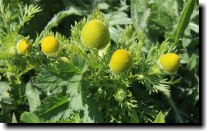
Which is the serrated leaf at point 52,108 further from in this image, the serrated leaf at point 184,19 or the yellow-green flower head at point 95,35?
the serrated leaf at point 184,19

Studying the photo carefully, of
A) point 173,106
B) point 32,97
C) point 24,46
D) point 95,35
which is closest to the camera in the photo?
point 95,35

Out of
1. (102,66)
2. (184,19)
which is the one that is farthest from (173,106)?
(102,66)

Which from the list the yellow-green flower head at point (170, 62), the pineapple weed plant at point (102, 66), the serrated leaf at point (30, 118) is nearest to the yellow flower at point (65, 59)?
the pineapple weed plant at point (102, 66)

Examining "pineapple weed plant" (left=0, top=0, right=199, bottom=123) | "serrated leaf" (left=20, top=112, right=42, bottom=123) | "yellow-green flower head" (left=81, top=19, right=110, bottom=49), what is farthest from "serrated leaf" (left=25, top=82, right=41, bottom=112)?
"yellow-green flower head" (left=81, top=19, right=110, bottom=49)

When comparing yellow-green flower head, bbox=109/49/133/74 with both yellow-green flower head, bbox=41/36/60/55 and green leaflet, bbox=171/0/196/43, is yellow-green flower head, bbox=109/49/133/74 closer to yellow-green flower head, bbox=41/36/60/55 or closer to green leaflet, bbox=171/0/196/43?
yellow-green flower head, bbox=41/36/60/55

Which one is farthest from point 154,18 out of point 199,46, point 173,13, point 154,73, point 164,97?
point 154,73

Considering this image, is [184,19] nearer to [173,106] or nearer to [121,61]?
[173,106]
